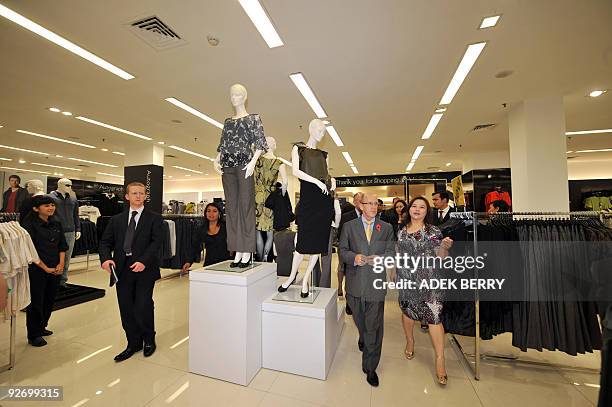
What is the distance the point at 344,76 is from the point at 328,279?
3.08 meters

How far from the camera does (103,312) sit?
12.1 feet

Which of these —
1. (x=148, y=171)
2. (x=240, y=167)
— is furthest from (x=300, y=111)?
(x=148, y=171)

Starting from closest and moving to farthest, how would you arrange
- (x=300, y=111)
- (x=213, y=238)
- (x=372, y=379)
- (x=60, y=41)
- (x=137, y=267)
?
1. (x=372, y=379)
2. (x=137, y=267)
3. (x=60, y=41)
4. (x=213, y=238)
5. (x=300, y=111)

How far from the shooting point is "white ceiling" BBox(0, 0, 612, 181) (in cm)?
264

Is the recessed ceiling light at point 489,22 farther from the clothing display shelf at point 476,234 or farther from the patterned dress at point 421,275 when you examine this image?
the patterned dress at point 421,275

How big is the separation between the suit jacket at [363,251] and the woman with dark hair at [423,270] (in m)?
0.16

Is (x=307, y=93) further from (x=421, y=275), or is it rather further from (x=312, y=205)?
(x=421, y=275)

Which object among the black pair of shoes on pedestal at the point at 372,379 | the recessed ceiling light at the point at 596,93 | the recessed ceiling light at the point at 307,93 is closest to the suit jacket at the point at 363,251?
the black pair of shoes on pedestal at the point at 372,379

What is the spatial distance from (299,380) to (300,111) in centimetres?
454

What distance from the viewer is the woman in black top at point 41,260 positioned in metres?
2.76

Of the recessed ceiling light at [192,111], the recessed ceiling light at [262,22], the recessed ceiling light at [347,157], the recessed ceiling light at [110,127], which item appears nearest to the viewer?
the recessed ceiling light at [262,22]

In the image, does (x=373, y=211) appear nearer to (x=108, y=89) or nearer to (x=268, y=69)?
(x=268, y=69)

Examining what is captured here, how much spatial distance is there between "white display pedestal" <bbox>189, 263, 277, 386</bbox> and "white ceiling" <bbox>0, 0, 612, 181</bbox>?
2.63 metres

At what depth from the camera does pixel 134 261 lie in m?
2.45
